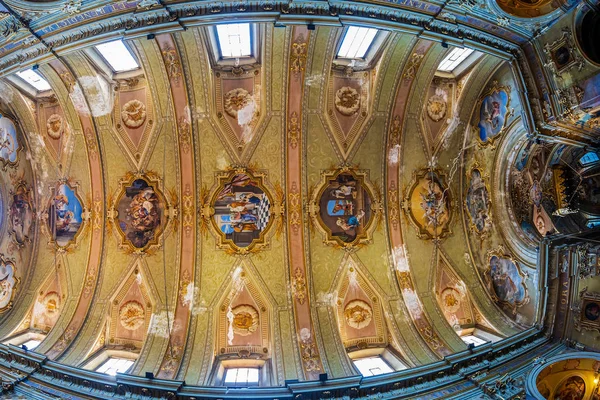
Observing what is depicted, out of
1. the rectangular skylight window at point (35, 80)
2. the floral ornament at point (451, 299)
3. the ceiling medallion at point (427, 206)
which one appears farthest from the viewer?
the ceiling medallion at point (427, 206)

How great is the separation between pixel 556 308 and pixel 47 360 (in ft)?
47.3

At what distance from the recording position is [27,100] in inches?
551

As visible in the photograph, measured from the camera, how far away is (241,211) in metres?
15.1

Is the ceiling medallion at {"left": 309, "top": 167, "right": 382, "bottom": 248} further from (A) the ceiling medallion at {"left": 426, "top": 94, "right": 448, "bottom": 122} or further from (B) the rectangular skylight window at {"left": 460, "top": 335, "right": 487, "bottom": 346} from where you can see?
(B) the rectangular skylight window at {"left": 460, "top": 335, "right": 487, "bottom": 346}

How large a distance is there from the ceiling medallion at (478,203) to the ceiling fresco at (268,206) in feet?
0.19

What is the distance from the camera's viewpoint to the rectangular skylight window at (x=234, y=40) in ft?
42.8

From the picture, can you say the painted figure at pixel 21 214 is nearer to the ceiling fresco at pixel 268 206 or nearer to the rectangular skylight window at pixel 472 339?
the ceiling fresco at pixel 268 206

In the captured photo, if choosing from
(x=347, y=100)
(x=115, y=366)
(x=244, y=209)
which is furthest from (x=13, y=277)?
(x=347, y=100)

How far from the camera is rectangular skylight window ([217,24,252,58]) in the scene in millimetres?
13047

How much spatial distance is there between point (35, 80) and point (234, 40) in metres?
6.92

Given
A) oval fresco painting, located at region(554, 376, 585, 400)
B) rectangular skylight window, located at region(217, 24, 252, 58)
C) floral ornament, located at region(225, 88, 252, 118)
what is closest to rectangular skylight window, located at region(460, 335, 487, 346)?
oval fresco painting, located at region(554, 376, 585, 400)

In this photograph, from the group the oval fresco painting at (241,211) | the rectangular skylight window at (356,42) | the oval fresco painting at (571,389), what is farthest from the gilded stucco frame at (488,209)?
the oval fresco painting at (241,211)

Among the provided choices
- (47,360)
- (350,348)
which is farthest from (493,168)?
(47,360)

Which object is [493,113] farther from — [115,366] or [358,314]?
[115,366]
